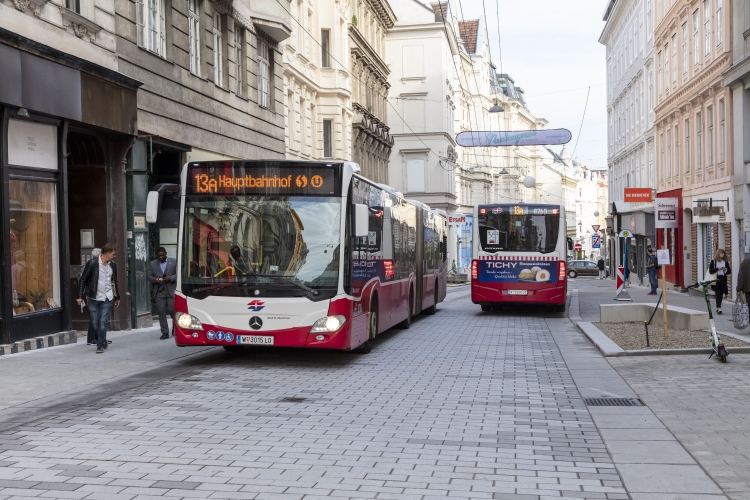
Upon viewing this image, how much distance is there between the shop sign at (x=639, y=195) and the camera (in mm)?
29891

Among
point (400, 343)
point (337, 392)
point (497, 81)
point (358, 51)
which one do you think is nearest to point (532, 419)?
point (337, 392)

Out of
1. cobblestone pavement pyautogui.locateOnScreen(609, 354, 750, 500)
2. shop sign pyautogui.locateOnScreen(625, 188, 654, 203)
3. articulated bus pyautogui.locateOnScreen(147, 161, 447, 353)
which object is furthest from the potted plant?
shop sign pyautogui.locateOnScreen(625, 188, 654, 203)

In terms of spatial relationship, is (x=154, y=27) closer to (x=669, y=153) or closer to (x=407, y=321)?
A: (x=407, y=321)

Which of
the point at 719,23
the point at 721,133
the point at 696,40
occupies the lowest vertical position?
the point at 721,133

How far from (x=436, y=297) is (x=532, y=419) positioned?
53.2 feet

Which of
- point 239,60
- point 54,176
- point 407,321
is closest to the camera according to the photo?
point 54,176

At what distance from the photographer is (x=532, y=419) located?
29.3ft

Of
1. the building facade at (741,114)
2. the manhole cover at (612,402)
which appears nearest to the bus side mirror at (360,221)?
the manhole cover at (612,402)

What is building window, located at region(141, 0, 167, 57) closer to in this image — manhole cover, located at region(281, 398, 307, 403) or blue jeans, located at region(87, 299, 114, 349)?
blue jeans, located at region(87, 299, 114, 349)

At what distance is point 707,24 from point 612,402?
26914 mm

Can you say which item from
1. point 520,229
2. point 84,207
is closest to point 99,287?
point 84,207

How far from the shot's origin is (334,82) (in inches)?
1550

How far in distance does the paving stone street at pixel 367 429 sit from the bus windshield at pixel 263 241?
1.27m

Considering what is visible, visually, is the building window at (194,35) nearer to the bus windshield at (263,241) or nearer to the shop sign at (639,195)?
the bus windshield at (263,241)
